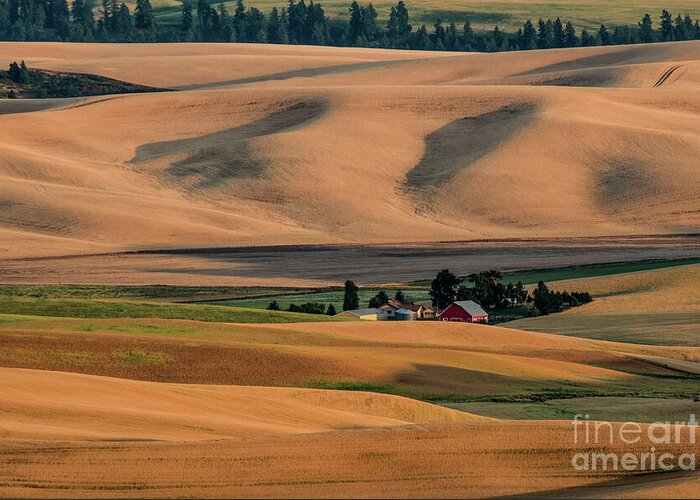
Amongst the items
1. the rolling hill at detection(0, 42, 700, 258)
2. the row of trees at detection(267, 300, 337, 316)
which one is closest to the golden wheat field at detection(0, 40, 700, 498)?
the rolling hill at detection(0, 42, 700, 258)

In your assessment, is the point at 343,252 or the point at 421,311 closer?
the point at 421,311

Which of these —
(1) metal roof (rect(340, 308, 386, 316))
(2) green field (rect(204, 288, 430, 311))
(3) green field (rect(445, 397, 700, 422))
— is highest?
(3) green field (rect(445, 397, 700, 422))

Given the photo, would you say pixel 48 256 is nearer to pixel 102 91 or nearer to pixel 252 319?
pixel 252 319

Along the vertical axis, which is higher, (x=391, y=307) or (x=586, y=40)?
(x=586, y=40)

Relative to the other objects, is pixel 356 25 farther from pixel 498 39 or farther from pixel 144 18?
pixel 144 18

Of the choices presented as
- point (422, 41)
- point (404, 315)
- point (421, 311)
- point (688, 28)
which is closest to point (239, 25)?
point (422, 41)

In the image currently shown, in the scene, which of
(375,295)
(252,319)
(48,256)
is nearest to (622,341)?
(252,319)

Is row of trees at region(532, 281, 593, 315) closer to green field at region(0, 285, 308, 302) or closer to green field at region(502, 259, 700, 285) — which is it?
green field at region(502, 259, 700, 285)

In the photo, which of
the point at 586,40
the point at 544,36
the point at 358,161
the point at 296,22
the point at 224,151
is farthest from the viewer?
the point at 296,22
